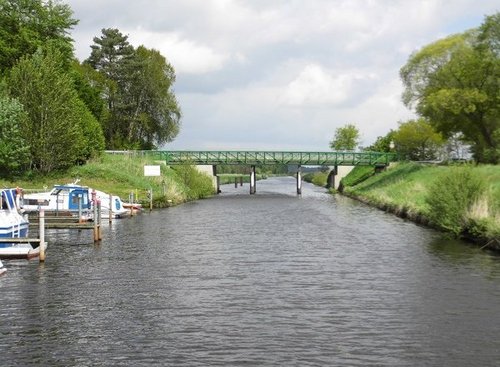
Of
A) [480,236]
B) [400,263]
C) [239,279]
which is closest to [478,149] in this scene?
[480,236]

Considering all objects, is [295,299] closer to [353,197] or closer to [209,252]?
[209,252]

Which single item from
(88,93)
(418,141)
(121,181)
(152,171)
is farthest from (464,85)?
(88,93)

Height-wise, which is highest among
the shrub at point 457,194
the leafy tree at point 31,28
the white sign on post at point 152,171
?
the leafy tree at point 31,28

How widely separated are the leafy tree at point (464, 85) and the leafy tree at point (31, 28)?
49.7 meters

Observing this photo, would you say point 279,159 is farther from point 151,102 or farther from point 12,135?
point 12,135

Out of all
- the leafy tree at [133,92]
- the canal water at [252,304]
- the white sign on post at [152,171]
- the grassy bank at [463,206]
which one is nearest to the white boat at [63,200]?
the canal water at [252,304]

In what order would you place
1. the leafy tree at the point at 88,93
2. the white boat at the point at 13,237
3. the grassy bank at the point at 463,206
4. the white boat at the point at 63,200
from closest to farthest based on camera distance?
the white boat at the point at 13,237 < the grassy bank at the point at 463,206 < the white boat at the point at 63,200 < the leafy tree at the point at 88,93

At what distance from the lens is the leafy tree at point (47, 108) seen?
70.1m

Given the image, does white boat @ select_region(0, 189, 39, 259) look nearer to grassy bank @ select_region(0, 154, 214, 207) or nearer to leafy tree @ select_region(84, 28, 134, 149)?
grassy bank @ select_region(0, 154, 214, 207)

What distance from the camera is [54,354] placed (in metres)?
15.0

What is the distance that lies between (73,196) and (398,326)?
122 ft

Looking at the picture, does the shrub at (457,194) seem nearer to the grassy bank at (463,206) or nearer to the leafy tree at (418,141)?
the grassy bank at (463,206)

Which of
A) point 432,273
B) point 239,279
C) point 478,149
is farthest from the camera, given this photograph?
point 478,149

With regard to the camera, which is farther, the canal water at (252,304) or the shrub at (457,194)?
the shrub at (457,194)
